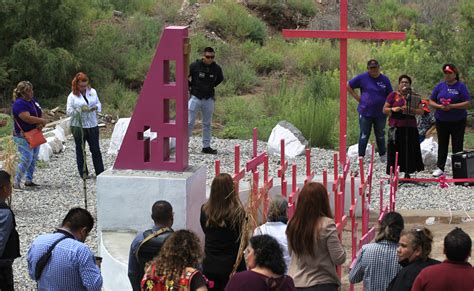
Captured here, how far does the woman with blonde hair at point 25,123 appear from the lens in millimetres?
12648

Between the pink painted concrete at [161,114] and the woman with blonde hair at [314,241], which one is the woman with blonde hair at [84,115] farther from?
the woman with blonde hair at [314,241]

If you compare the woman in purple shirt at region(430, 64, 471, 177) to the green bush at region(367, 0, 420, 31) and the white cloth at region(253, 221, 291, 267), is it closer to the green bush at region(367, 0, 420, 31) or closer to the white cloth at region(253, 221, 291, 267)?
the white cloth at region(253, 221, 291, 267)

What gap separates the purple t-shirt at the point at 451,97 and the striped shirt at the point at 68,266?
8.03 m

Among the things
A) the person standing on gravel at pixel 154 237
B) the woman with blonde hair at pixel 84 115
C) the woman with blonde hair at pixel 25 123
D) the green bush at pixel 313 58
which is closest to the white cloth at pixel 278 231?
the person standing on gravel at pixel 154 237

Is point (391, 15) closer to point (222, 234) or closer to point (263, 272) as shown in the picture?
point (222, 234)

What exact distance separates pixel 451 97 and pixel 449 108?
147 millimetres

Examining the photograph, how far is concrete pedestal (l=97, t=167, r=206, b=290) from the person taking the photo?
932 cm

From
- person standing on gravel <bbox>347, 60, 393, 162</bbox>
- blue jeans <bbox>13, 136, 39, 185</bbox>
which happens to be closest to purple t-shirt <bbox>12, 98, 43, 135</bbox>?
blue jeans <bbox>13, 136, 39, 185</bbox>

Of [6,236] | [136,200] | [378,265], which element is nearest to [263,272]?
[378,265]

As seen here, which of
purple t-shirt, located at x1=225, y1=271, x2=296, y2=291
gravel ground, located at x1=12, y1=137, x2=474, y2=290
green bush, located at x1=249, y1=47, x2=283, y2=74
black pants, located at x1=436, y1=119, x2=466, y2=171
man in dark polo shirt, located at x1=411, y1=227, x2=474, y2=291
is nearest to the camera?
purple t-shirt, located at x1=225, y1=271, x2=296, y2=291

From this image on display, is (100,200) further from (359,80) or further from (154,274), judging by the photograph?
(359,80)

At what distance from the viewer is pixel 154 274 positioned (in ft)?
19.5

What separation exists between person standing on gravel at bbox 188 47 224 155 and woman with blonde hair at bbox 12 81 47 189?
2.78 metres

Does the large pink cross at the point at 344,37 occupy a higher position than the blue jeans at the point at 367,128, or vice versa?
the large pink cross at the point at 344,37
